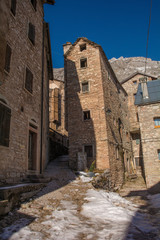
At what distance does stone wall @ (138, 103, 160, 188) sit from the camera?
14.4m

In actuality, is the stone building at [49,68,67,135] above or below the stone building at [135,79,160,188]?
above

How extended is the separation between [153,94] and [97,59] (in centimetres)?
629

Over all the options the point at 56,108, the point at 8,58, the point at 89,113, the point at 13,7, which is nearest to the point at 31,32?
the point at 13,7

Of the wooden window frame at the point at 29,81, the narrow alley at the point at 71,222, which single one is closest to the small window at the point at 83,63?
the wooden window frame at the point at 29,81

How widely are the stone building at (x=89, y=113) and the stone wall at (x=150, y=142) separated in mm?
2263

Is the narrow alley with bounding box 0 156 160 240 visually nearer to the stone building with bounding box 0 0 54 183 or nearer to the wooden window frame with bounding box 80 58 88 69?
the stone building with bounding box 0 0 54 183

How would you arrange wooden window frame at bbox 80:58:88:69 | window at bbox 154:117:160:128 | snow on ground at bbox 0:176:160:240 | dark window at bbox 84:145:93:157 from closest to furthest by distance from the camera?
snow on ground at bbox 0:176:160:240, dark window at bbox 84:145:93:157, window at bbox 154:117:160:128, wooden window frame at bbox 80:58:88:69

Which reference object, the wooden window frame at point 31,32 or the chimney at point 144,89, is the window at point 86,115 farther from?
the wooden window frame at point 31,32

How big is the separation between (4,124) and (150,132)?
491 inches

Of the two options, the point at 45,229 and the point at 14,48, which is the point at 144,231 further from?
the point at 14,48

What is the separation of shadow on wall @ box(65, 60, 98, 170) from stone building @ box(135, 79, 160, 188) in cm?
467

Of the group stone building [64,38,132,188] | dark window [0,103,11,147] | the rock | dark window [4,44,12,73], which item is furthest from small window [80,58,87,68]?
dark window [0,103,11,147]

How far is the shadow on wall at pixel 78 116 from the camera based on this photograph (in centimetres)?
1383

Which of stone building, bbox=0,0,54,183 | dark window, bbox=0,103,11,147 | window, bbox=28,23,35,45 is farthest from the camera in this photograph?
window, bbox=28,23,35,45
